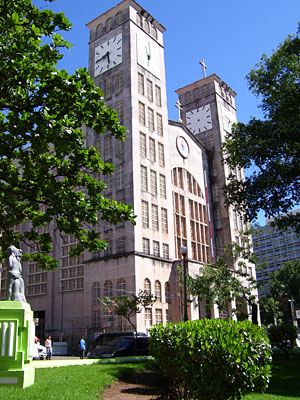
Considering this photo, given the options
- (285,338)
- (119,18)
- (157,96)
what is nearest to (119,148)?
(157,96)

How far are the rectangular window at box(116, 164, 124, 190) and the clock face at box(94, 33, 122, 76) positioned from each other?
40.9ft

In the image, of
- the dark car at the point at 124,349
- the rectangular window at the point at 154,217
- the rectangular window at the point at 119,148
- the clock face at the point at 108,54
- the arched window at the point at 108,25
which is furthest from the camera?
the arched window at the point at 108,25

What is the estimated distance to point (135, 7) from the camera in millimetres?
44656

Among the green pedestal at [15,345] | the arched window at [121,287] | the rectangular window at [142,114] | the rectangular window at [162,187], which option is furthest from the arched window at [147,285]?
the green pedestal at [15,345]

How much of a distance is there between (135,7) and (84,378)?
4315 cm

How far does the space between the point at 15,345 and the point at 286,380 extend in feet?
33.8

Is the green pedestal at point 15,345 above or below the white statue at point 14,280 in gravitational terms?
below

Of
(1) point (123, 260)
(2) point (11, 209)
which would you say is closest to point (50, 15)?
(2) point (11, 209)

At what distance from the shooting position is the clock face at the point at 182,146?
158 ft

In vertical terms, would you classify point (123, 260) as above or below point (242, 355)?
above

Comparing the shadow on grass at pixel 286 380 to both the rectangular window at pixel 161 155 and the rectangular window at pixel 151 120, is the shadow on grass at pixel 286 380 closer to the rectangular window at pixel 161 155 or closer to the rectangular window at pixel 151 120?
the rectangular window at pixel 161 155

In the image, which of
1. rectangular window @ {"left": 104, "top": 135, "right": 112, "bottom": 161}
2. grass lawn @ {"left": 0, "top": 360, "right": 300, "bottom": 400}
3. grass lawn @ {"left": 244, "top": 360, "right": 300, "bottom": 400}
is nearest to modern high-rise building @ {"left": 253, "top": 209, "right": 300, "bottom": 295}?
rectangular window @ {"left": 104, "top": 135, "right": 112, "bottom": 161}

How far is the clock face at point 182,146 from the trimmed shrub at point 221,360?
1596 inches

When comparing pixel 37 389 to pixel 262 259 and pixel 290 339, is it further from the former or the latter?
pixel 262 259
